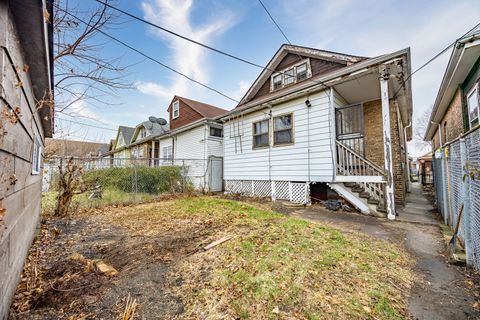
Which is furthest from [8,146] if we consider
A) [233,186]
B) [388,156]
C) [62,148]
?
[233,186]

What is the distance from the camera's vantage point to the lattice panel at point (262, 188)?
8906 mm

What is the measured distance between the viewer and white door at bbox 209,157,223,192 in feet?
38.9

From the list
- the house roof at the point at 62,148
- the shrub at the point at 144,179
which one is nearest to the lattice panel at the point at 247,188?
the shrub at the point at 144,179

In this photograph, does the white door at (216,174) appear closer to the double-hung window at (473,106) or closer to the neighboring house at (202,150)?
the neighboring house at (202,150)

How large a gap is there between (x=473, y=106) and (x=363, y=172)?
3.16m

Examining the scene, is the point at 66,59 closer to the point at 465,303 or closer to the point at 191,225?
the point at 191,225

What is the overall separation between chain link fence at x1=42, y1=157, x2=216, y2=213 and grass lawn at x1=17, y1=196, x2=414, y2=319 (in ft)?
14.0

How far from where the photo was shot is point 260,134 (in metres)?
9.12

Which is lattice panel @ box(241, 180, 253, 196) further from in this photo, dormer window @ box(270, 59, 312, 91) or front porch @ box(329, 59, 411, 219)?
dormer window @ box(270, 59, 312, 91)

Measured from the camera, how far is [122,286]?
2.53 meters

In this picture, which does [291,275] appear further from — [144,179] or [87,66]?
[144,179]

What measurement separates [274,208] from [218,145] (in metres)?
6.45

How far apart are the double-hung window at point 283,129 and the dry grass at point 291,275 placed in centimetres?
410

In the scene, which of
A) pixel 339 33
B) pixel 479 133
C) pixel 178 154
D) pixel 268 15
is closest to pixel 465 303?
pixel 479 133
